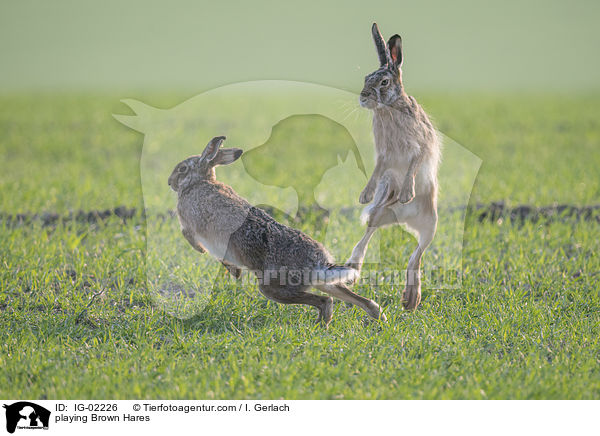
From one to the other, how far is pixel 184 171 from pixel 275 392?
2.00 metres

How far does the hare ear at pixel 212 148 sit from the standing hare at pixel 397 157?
1166mm

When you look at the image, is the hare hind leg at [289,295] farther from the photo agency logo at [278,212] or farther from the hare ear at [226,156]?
the hare ear at [226,156]

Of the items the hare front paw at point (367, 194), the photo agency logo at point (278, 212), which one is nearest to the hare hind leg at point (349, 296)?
the photo agency logo at point (278, 212)

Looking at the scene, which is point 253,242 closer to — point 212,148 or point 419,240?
point 212,148

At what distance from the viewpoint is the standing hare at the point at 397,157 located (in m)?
4.91

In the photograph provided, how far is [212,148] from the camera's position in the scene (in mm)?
5398

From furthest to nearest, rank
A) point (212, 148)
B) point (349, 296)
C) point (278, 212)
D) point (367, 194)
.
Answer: point (278, 212) < point (212, 148) < point (367, 194) < point (349, 296)

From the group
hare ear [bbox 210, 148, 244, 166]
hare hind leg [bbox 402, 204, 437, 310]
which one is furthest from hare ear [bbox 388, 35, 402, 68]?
hare ear [bbox 210, 148, 244, 166]

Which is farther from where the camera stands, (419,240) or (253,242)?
(419,240)

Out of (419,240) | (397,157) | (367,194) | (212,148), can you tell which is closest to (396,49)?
(397,157)

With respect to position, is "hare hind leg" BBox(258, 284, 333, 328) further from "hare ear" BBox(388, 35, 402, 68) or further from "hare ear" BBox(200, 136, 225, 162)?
"hare ear" BBox(388, 35, 402, 68)

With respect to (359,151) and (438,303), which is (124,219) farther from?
(438,303)
